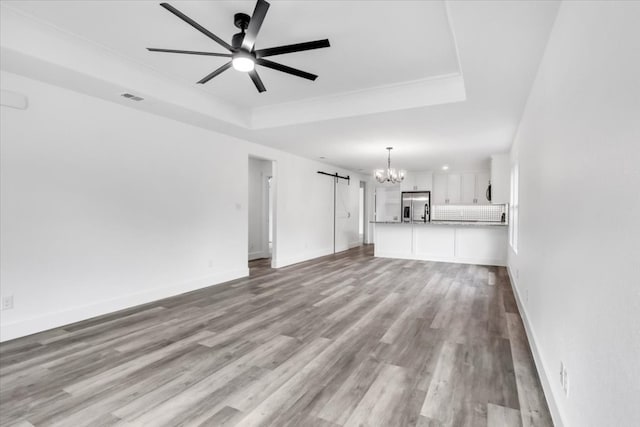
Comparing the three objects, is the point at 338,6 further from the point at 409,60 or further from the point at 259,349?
the point at 259,349

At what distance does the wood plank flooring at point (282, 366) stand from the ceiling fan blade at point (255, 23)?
2440mm

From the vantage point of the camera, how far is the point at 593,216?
1.24 metres

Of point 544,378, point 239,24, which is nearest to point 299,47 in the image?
point 239,24

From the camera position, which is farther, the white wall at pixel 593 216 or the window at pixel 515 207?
the window at pixel 515 207

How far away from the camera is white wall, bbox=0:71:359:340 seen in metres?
3.06

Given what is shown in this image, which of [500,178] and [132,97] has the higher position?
[132,97]

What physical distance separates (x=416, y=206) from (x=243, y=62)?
331 inches

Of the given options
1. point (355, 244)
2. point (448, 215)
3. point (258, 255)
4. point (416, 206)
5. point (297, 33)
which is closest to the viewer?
point (297, 33)

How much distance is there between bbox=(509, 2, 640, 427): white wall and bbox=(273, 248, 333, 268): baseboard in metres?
5.07

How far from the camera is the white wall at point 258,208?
7.84m

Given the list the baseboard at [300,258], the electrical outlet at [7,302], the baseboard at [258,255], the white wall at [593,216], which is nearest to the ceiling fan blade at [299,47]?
the white wall at [593,216]

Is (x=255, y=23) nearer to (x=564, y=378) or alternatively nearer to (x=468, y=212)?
(x=564, y=378)

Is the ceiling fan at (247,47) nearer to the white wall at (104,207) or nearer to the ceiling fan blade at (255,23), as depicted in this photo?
the ceiling fan blade at (255,23)

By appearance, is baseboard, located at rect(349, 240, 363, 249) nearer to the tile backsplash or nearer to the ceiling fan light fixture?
the tile backsplash
